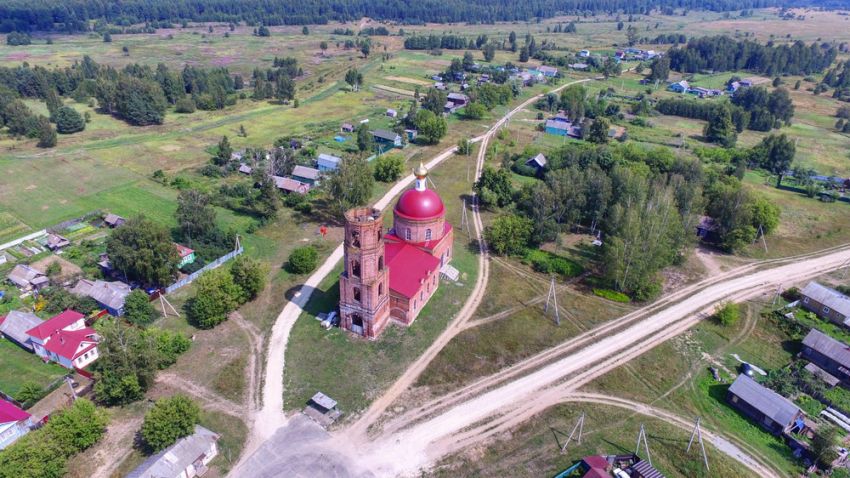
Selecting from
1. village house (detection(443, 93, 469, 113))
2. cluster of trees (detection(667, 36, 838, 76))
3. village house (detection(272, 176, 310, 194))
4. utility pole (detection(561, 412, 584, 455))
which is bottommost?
utility pole (detection(561, 412, 584, 455))

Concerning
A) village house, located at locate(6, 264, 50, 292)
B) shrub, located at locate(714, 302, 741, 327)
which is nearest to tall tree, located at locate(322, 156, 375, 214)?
village house, located at locate(6, 264, 50, 292)

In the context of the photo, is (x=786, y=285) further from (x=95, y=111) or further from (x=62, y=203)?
(x=95, y=111)

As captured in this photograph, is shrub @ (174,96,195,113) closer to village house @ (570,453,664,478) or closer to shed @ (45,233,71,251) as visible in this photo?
shed @ (45,233,71,251)

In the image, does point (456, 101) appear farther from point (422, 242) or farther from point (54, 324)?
point (54, 324)

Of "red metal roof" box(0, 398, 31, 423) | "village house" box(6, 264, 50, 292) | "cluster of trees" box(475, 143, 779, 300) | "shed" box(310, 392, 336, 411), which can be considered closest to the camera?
"red metal roof" box(0, 398, 31, 423)

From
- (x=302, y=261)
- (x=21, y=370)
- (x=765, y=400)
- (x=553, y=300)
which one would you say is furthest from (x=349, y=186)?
(x=765, y=400)

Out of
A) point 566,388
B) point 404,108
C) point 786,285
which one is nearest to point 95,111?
point 404,108
